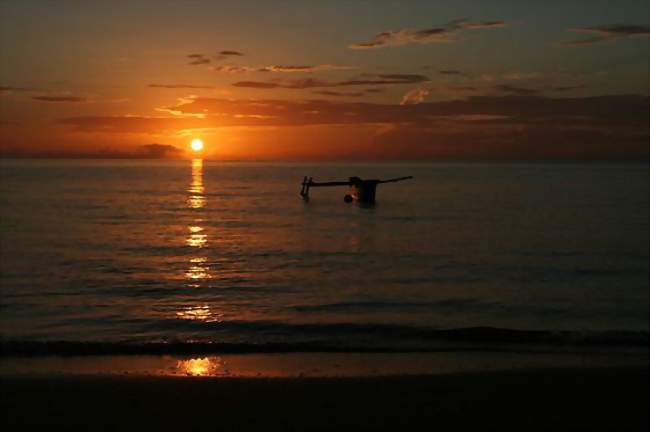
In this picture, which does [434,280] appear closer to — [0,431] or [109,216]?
[0,431]

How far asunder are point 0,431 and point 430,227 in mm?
37159

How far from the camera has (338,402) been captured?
29.5ft

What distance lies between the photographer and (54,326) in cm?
1549

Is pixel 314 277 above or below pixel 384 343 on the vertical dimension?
below

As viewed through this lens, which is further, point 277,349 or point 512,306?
point 512,306

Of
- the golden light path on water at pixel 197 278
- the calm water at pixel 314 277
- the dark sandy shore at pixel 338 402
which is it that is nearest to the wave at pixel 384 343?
the calm water at pixel 314 277

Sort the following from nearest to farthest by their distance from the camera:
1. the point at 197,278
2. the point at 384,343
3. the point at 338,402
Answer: the point at 338,402, the point at 384,343, the point at 197,278

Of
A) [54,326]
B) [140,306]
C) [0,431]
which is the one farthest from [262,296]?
[0,431]

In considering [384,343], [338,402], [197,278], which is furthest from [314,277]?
[338,402]

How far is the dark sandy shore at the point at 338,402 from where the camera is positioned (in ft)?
26.9

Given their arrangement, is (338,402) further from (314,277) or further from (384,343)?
(314,277)

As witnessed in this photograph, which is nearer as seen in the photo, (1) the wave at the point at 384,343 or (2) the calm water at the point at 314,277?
(1) the wave at the point at 384,343

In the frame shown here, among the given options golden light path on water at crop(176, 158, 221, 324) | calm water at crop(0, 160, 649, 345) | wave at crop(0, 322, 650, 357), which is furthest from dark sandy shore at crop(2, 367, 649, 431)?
calm water at crop(0, 160, 649, 345)

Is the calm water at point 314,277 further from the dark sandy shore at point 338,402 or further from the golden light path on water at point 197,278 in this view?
the dark sandy shore at point 338,402
